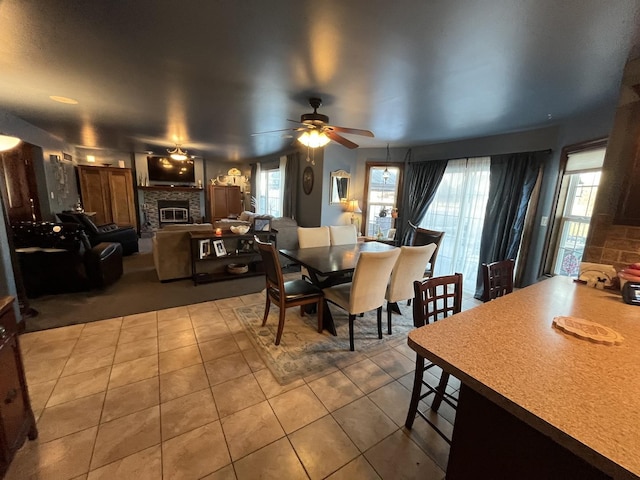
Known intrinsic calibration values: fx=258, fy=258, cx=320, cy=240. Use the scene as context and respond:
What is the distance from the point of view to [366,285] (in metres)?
2.30

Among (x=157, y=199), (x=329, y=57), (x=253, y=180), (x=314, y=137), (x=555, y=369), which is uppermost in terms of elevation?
(x=329, y=57)

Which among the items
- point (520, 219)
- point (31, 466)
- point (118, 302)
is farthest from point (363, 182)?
point (31, 466)

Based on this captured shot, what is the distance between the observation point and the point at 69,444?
1.45 meters

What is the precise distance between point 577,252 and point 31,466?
466 centimetres

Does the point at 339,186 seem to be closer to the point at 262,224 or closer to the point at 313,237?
the point at 262,224

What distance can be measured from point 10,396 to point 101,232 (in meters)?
4.22

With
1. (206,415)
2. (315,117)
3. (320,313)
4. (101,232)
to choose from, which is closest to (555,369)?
(206,415)

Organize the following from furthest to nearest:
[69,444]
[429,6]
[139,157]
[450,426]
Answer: [139,157] < [450,426] < [69,444] < [429,6]

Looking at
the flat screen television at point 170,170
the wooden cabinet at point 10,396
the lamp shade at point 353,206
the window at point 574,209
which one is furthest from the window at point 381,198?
the flat screen television at point 170,170

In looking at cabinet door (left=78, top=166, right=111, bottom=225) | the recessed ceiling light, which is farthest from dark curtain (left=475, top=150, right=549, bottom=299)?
cabinet door (left=78, top=166, right=111, bottom=225)

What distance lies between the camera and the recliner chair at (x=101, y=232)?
173 inches

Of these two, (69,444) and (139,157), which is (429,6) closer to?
(69,444)

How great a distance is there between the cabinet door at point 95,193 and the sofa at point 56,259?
399 cm

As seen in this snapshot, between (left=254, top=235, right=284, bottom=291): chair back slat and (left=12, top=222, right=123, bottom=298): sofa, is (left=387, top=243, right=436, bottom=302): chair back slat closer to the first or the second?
(left=254, top=235, right=284, bottom=291): chair back slat
